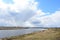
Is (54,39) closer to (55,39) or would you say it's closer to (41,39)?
(55,39)

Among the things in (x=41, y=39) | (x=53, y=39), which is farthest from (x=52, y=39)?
(x=41, y=39)

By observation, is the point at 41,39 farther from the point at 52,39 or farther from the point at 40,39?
the point at 52,39

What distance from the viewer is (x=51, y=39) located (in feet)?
80.2

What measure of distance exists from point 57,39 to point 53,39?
0.71 meters

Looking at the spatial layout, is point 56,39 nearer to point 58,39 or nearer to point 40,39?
point 58,39

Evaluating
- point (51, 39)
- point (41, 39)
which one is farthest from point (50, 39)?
point (41, 39)

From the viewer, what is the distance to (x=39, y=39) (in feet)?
82.2

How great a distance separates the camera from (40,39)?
25.1m

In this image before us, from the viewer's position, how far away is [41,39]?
82.4 ft

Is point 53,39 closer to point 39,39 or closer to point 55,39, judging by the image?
point 55,39

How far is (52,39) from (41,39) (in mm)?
2027

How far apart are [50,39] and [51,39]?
0.18 metres

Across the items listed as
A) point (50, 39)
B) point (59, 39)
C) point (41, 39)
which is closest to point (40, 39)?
point (41, 39)

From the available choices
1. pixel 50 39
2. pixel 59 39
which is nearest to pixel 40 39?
pixel 50 39
